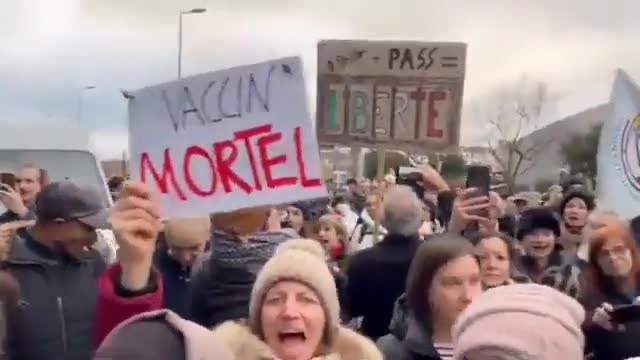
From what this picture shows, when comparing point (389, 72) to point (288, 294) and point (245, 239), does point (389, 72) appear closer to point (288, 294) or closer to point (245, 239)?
point (245, 239)

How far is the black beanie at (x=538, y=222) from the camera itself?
747 centimetres

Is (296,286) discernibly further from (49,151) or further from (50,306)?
(49,151)

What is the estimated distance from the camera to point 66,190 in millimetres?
4969

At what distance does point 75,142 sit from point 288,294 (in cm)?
780

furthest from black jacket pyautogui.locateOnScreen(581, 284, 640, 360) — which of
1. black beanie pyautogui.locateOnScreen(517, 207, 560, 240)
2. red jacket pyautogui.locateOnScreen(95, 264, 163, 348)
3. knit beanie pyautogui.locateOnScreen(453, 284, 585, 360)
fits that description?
black beanie pyautogui.locateOnScreen(517, 207, 560, 240)

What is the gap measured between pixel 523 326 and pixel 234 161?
1.67m

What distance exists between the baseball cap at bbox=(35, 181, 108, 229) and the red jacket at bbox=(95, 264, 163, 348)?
1.22m

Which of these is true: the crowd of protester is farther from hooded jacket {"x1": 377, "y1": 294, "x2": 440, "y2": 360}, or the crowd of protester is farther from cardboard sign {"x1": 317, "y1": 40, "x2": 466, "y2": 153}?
cardboard sign {"x1": 317, "y1": 40, "x2": 466, "y2": 153}

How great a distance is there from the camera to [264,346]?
3.54 m

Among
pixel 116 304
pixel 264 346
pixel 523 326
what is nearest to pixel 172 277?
pixel 116 304

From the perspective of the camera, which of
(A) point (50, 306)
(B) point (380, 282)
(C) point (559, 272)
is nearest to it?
(A) point (50, 306)

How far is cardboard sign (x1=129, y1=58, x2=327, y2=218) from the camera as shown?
4277mm

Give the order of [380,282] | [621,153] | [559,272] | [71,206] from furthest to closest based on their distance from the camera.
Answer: [621,153]
[559,272]
[380,282]
[71,206]

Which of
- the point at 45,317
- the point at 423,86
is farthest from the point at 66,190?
the point at 423,86
